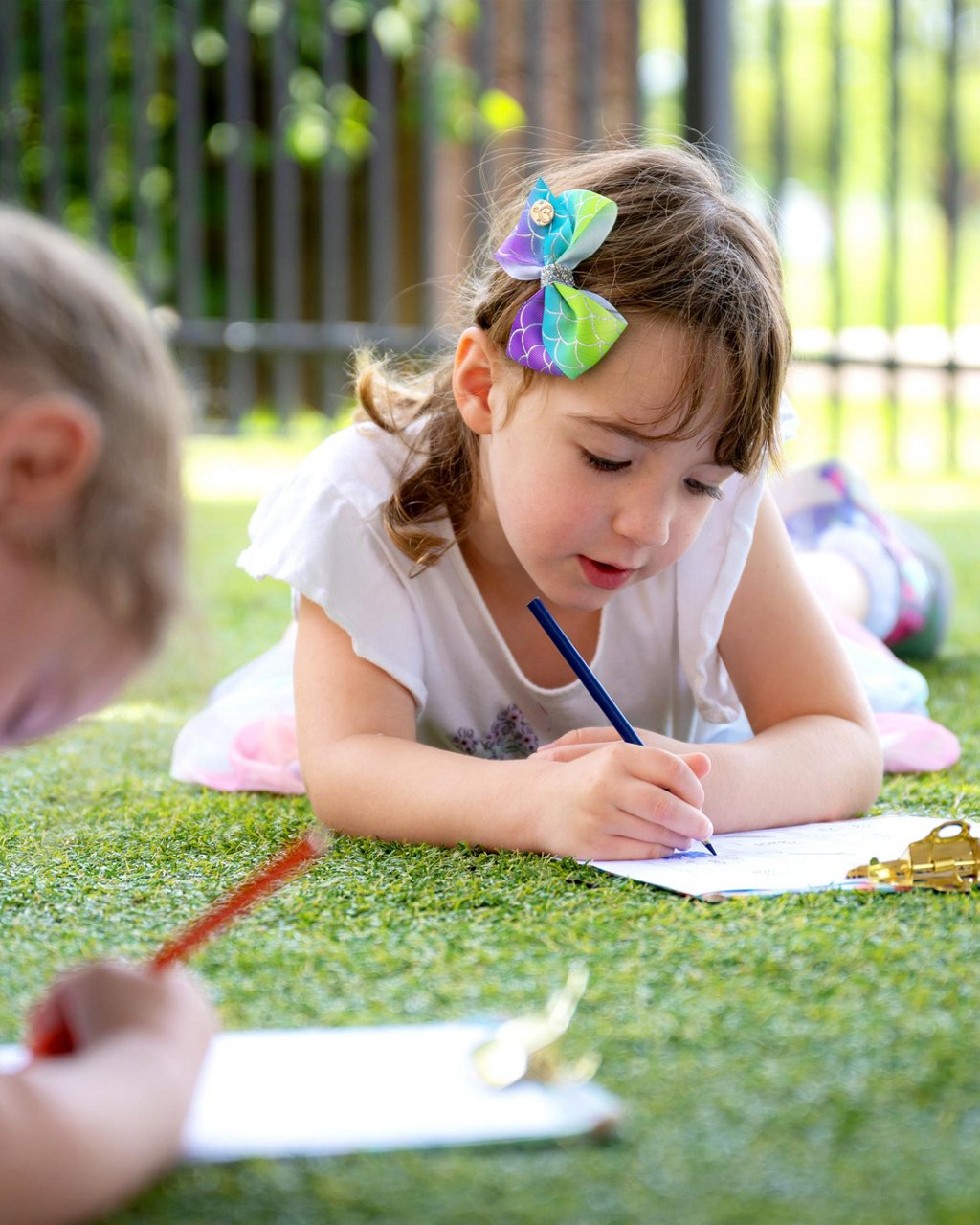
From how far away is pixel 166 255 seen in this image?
5.25 m

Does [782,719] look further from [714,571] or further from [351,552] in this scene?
[351,552]

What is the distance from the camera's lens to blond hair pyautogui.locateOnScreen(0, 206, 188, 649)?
686mm

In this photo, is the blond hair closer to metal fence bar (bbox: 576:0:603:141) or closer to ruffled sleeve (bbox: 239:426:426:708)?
ruffled sleeve (bbox: 239:426:426:708)

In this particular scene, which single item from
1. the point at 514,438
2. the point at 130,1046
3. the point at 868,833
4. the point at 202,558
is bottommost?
the point at 202,558

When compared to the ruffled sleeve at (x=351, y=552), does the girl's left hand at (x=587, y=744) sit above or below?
below

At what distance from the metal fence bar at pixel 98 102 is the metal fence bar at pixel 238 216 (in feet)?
1.22

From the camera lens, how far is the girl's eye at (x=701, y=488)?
1103 mm

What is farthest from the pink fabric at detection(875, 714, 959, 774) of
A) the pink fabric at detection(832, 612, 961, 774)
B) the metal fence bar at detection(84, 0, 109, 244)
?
the metal fence bar at detection(84, 0, 109, 244)

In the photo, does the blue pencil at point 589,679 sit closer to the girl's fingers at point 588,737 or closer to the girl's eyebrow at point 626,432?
the girl's fingers at point 588,737

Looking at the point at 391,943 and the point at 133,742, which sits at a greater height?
the point at 391,943

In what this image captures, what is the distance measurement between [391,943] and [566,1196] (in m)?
0.30

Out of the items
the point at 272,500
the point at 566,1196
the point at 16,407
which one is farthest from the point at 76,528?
the point at 272,500

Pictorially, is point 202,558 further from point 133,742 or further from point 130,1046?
point 130,1046

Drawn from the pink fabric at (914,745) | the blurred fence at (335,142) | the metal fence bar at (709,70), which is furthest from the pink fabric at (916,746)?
the metal fence bar at (709,70)
